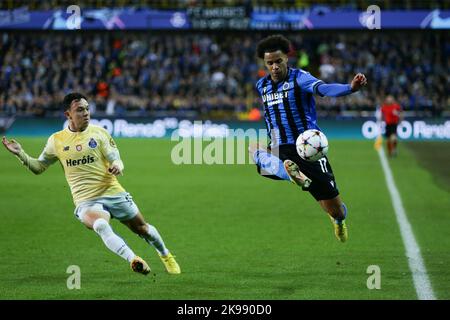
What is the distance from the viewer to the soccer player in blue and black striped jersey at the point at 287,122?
1022cm

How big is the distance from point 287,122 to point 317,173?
28.1 inches

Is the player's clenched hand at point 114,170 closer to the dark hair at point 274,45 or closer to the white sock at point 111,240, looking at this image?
the white sock at point 111,240

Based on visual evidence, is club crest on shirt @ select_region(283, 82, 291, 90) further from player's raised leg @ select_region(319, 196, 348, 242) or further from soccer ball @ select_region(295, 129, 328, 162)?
player's raised leg @ select_region(319, 196, 348, 242)

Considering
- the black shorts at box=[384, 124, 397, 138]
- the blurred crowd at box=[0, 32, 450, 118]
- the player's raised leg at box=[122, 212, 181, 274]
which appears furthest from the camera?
the blurred crowd at box=[0, 32, 450, 118]

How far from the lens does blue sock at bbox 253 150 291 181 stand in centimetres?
1042

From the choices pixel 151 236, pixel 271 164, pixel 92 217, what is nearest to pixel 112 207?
pixel 92 217

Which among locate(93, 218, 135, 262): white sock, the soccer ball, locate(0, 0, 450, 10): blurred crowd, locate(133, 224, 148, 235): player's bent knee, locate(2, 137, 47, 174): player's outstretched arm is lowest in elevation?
locate(93, 218, 135, 262): white sock

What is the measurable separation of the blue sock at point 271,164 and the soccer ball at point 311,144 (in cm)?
31

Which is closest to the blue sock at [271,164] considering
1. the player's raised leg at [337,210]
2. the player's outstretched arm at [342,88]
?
the player's raised leg at [337,210]

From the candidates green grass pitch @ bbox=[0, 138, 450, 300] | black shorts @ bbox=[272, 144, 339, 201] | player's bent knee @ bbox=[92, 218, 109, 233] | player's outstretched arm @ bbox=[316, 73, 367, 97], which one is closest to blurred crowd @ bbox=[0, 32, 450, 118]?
green grass pitch @ bbox=[0, 138, 450, 300]

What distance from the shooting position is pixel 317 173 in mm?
10562

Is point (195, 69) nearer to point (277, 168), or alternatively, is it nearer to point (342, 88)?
point (277, 168)

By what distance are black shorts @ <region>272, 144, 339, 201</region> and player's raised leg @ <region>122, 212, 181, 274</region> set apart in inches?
71.1
